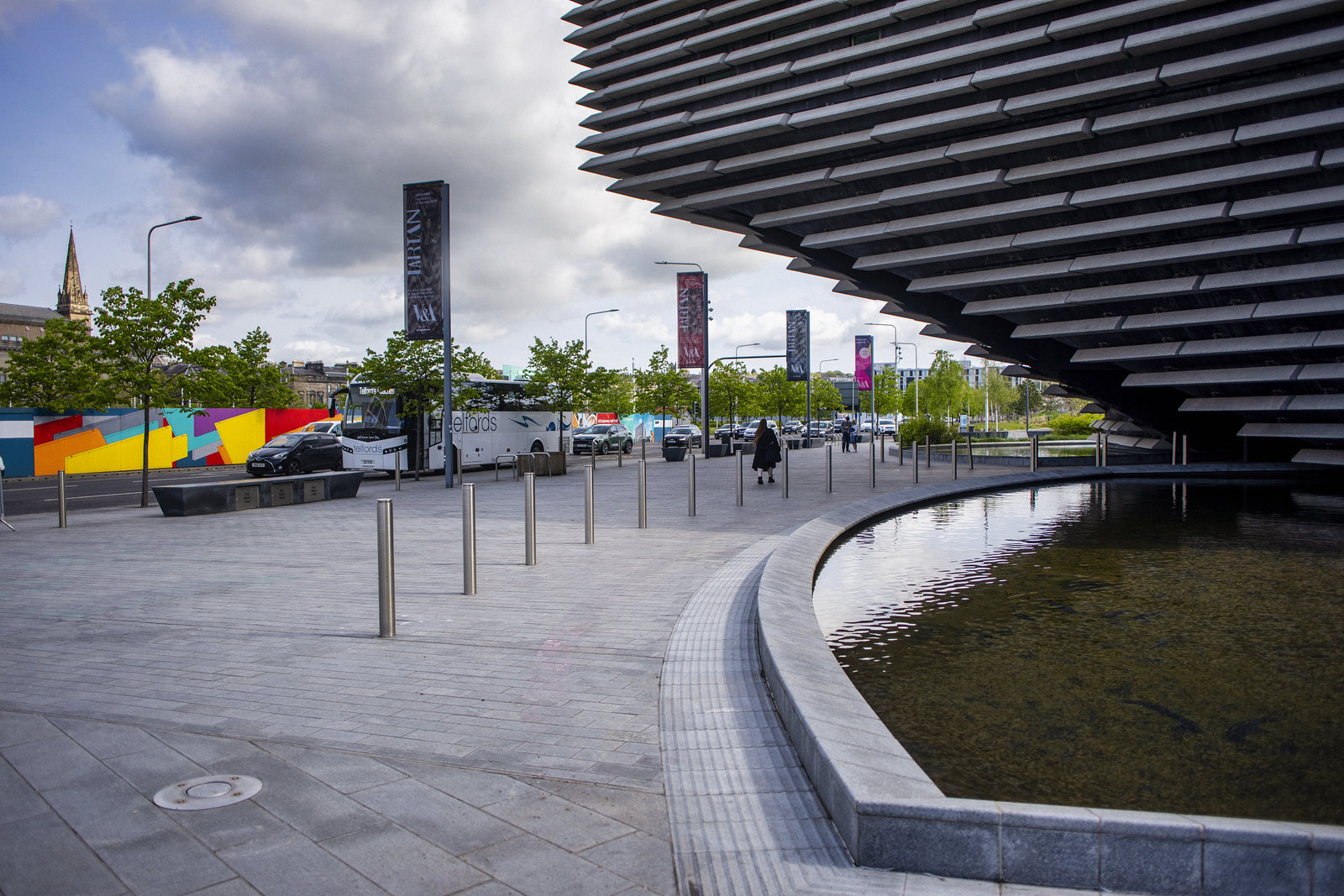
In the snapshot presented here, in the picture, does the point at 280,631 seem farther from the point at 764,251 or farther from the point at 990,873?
the point at 764,251

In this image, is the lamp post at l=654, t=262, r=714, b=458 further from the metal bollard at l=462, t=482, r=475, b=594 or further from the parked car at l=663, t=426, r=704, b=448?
the metal bollard at l=462, t=482, r=475, b=594

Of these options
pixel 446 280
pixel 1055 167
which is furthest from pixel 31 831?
pixel 446 280

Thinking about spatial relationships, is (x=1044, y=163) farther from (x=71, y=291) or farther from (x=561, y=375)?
(x=71, y=291)

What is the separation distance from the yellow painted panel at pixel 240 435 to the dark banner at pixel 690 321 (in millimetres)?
18496

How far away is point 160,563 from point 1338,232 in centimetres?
1680

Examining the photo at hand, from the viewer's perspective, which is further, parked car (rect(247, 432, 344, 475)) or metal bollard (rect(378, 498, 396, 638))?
parked car (rect(247, 432, 344, 475))

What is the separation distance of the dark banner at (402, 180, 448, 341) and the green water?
13589 mm

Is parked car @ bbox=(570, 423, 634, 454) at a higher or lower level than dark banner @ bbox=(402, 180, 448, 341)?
lower

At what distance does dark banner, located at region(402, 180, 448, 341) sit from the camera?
2095cm

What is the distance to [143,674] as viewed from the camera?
5105mm

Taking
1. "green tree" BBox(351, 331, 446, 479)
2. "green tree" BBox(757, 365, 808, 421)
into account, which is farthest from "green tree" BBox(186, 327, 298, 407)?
"green tree" BBox(757, 365, 808, 421)

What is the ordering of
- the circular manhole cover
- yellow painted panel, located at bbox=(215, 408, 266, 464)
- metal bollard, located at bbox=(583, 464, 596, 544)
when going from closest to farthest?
the circular manhole cover → metal bollard, located at bbox=(583, 464, 596, 544) → yellow painted panel, located at bbox=(215, 408, 266, 464)

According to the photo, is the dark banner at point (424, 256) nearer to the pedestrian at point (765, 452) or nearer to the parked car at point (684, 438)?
the pedestrian at point (765, 452)

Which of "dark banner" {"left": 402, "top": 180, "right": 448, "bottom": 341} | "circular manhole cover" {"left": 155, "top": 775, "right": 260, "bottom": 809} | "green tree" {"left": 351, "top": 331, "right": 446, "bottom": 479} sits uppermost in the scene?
"dark banner" {"left": 402, "top": 180, "right": 448, "bottom": 341}
